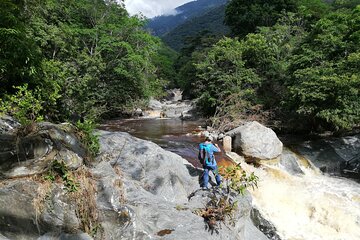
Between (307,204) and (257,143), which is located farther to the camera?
(257,143)

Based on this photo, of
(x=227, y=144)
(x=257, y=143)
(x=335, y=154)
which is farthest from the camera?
(x=335, y=154)

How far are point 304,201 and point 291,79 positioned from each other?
357 inches

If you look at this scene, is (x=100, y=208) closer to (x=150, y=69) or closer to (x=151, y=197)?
(x=151, y=197)

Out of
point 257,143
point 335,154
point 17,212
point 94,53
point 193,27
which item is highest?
point 193,27

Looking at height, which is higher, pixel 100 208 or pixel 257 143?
→ pixel 100 208

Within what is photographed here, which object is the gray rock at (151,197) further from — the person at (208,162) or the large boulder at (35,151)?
the large boulder at (35,151)

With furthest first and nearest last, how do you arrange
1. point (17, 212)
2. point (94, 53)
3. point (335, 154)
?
point (94, 53) < point (335, 154) < point (17, 212)

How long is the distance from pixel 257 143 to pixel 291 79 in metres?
6.24

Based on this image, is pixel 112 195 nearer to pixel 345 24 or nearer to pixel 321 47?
pixel 321 47

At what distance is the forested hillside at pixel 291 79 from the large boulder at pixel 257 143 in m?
2.99

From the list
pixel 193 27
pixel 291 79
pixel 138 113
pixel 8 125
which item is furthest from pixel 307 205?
pixel 193 27

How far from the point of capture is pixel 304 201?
1083 centimetres

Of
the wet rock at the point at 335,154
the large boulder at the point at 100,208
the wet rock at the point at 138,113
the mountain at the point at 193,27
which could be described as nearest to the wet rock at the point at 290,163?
the wet rock at the point at 335,154

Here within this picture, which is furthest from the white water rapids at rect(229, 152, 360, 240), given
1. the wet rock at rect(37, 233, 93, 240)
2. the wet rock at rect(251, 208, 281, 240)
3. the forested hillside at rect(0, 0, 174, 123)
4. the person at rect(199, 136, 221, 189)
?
the forested hillside at rect(0, 0, 174, 123)
